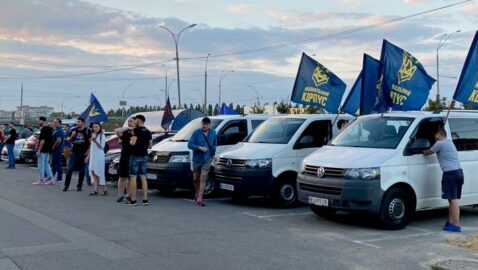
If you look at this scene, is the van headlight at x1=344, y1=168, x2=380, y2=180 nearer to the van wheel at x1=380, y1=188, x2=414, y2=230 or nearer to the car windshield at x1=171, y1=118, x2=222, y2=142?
the van wheel at x1=380, y1=188, x2=414, y2=230

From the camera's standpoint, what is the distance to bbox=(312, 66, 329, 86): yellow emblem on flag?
559 inches

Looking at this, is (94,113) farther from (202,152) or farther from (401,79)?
(401,79)

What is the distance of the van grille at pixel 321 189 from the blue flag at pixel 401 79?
3.28 metres

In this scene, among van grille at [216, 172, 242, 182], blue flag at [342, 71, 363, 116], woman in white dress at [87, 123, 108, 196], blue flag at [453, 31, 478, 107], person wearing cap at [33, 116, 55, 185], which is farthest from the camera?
person wearing cap at [33, 116, 55, 185]

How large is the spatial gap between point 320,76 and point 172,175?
15.3 feet

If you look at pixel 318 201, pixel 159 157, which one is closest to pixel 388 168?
pixel 318 201

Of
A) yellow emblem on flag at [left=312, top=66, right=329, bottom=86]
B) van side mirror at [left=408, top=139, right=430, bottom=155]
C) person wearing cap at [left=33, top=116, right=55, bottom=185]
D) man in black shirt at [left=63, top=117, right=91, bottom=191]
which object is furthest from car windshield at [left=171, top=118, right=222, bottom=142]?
van side mirror at [left=408, top=139, right=430, bottom=155]

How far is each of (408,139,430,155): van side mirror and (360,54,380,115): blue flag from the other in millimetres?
2919

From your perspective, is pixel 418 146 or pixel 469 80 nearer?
pixel 418 146

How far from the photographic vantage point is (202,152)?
11.5 metres

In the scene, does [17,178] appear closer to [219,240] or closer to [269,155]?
[269,155]

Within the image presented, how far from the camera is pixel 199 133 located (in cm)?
1167

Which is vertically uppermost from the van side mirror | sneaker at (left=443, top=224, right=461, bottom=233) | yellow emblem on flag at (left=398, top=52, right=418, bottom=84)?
yellow emblem on flag at (left=398, top=52, right=418, bottom=84)

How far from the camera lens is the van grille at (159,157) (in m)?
12.8
